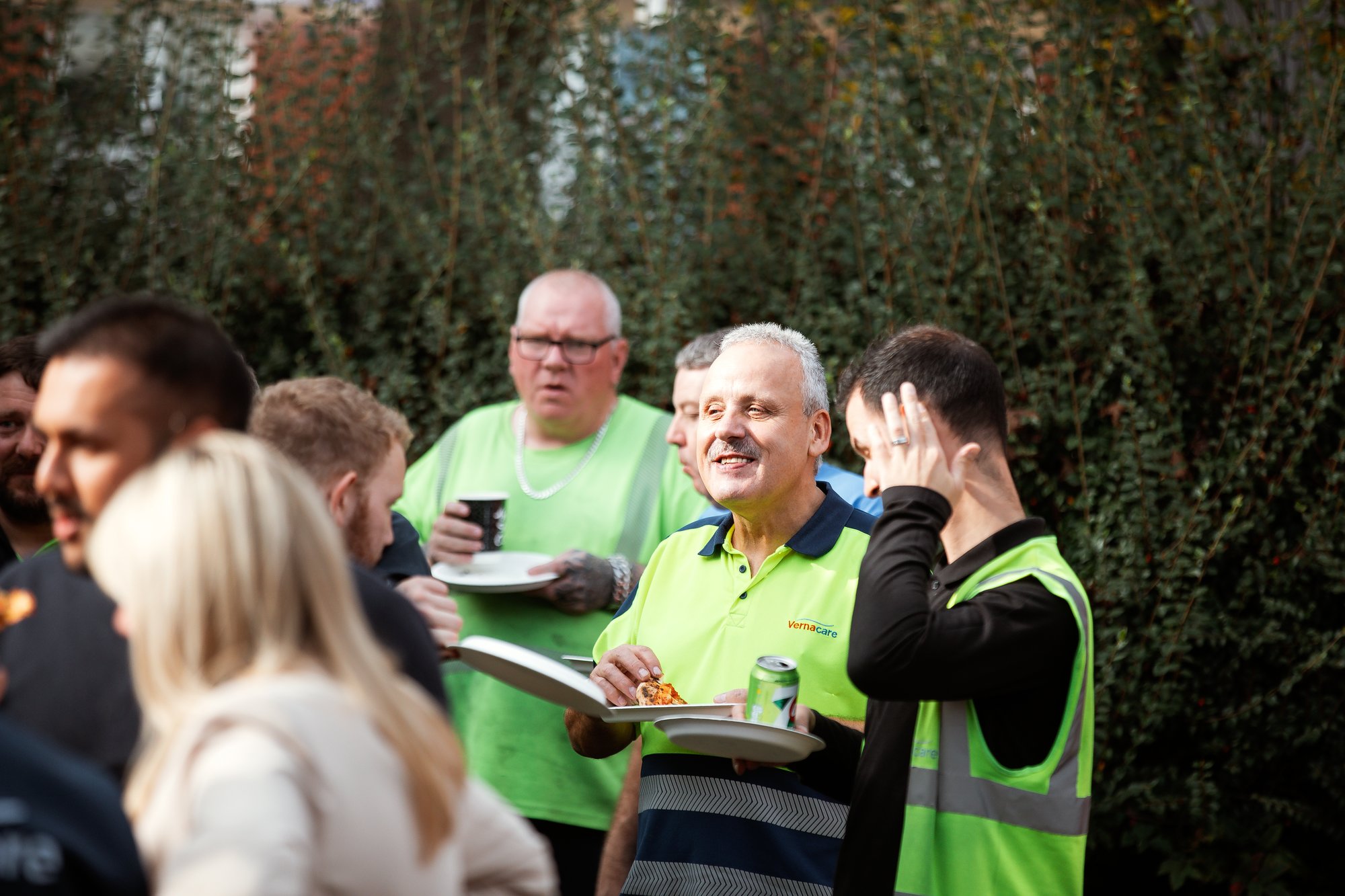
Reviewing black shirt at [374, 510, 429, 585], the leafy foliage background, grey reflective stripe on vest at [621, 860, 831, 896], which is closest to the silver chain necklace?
the leafy foliage background

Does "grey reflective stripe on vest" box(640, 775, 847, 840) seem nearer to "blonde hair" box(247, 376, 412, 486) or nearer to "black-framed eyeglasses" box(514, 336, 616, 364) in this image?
"blonde hair" box(247, 376, 412, 486)

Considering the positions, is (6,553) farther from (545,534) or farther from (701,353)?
(701,353)

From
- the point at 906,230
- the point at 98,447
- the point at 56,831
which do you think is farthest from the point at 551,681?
the point at 906,230

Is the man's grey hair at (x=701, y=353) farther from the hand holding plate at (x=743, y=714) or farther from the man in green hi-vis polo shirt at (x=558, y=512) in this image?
the hand holding plate at (x=743, y=714)

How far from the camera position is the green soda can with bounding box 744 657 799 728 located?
7.80 ft

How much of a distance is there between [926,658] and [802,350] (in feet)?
3.47

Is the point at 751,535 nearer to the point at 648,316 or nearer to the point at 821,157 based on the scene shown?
the point at 648,316

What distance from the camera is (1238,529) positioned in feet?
14.1

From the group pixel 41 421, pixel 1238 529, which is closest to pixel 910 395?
pixel 41 421

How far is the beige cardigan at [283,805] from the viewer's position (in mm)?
1241

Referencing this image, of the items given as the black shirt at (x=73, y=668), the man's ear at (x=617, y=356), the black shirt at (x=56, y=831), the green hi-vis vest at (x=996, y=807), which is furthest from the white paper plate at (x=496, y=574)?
the black shirt at (x=56, y=831)

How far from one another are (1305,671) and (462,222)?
3.93m

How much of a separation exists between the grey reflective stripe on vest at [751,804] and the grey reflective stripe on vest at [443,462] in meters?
1.65

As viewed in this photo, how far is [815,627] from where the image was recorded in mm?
2781
